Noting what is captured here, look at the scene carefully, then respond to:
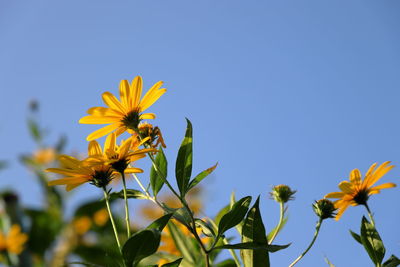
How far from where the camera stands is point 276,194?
1.91 metres

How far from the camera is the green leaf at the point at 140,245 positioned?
988mm

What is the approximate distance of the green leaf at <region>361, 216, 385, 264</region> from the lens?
1.37 meters

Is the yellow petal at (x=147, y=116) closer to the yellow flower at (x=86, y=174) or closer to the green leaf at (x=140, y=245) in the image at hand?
the yellow flower at (x=86, y=174)

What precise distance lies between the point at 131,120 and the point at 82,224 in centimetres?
101

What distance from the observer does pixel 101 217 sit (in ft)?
7.47

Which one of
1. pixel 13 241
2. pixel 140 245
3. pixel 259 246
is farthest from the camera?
pixel 13 241

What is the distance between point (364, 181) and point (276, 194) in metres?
0.35

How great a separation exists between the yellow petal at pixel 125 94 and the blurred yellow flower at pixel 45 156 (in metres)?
2.26

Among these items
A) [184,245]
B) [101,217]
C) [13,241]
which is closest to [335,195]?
[184,245]

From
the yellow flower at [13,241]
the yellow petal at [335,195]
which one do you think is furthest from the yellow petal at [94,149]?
the yellow petal at [335,195]

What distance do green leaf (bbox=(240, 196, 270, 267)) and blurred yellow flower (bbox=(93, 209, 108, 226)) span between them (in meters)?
1.17

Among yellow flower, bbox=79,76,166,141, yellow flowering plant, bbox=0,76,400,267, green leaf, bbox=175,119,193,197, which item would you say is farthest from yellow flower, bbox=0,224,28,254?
green leaf, bbox=175,119,193,197

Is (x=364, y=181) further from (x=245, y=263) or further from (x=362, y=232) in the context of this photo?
(x=245, y=263)

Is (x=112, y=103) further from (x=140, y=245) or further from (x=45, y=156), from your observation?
(x=45, y=156)
